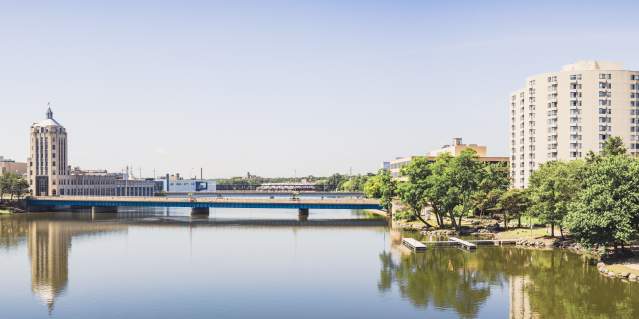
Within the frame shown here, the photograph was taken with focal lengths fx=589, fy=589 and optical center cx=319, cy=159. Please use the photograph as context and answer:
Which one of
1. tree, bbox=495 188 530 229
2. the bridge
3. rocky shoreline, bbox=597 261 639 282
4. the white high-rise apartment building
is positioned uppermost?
the white high-rise apartment building

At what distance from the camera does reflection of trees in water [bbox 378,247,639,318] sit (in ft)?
187

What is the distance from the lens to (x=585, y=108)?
5896 inches

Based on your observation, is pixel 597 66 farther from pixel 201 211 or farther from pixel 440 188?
pixel 201 211

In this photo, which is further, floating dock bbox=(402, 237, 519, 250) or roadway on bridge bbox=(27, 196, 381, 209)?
roadway on bridge bbox=(27, 196, 381, 209)

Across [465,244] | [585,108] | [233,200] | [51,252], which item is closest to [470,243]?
[465,244]

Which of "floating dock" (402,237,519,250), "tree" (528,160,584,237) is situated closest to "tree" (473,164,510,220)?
"floating dock" (402,237,519,250)

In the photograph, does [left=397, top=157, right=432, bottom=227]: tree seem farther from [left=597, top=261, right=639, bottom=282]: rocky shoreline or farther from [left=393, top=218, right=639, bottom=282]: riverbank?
[left=597, top=261, right=639, bottom=282]: rocky shoreline

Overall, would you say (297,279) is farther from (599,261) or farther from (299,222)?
(299,222)

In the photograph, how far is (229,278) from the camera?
73.0m

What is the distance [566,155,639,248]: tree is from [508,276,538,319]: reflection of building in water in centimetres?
1012

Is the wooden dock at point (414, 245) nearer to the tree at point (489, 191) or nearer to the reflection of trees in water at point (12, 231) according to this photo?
the tree at point (489, 191)

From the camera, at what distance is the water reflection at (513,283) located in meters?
57.2

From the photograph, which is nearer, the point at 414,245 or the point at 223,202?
the point at 414,245

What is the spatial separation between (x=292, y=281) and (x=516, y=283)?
26437 millimetres
